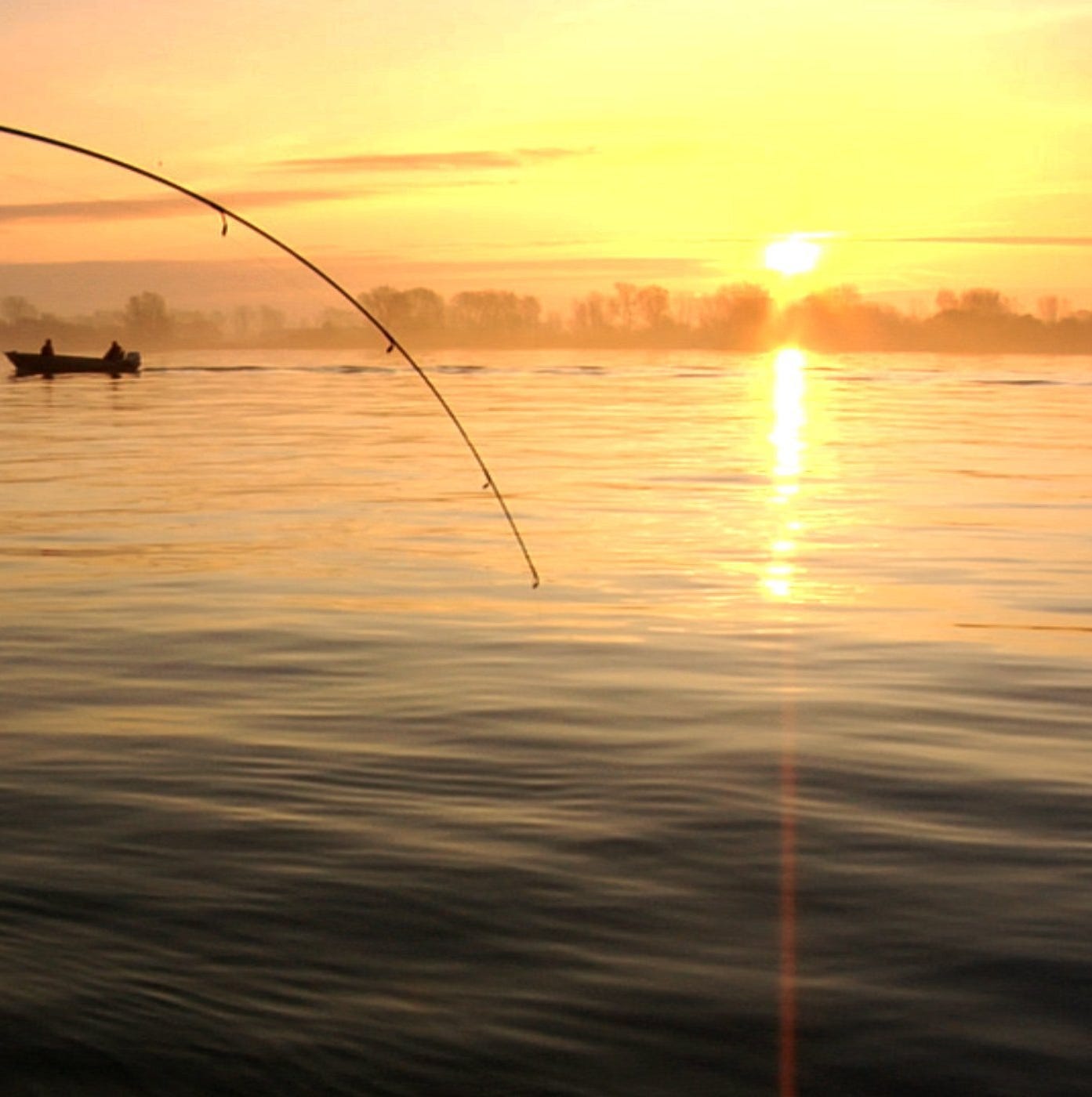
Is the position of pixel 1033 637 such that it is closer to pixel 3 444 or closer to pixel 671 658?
pixel 671 658

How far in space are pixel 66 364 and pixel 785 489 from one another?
7681 cm

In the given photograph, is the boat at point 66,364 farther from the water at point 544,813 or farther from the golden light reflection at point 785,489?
the water at point 544,813

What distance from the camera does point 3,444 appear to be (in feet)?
127

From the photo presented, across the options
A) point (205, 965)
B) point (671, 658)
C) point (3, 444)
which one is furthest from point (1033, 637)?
point (3, 444)

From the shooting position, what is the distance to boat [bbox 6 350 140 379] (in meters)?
97.1

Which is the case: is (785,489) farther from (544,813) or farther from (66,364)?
(66,364)

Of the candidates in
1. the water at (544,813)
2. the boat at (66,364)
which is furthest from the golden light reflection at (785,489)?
the boat at (66,364)

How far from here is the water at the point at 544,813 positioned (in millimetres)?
5422

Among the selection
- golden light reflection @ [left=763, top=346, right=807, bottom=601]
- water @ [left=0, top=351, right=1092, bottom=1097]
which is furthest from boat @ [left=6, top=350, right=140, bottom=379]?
water @ [left=0, top=351, right=1092, bottom=1097]

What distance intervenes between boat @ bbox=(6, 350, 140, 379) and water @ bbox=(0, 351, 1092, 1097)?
3149 inches

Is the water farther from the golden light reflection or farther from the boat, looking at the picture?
the boat

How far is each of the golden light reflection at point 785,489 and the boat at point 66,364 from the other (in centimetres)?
4132

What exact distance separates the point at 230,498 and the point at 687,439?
2037cm

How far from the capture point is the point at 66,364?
3885 inches
